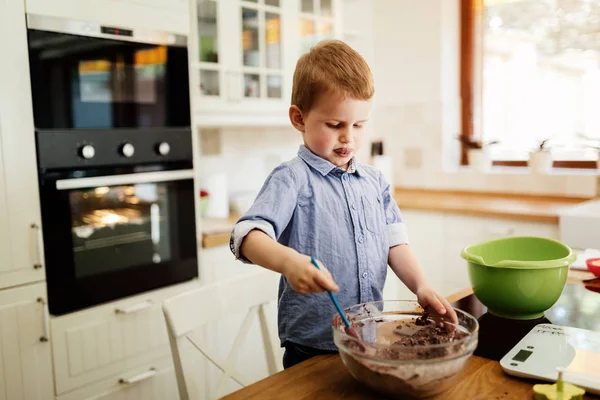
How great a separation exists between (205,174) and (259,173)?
13.3 inches

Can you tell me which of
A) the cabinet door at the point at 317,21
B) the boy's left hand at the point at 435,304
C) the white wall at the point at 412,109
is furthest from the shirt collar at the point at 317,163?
the white wall at the point at 412,109

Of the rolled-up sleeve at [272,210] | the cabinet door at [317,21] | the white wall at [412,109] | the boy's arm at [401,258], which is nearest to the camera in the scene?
the rolled-up sleeve at [272,210]

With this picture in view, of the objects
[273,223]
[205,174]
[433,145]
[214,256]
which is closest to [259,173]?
[205,174]

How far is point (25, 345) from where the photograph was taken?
5.22 feet

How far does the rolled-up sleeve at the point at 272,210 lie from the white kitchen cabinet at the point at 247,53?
115 centimetres

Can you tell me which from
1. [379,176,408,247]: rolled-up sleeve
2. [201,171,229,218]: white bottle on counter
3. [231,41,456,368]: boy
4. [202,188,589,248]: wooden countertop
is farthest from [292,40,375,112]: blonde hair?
[201,171,229,218]: white bottle on counter

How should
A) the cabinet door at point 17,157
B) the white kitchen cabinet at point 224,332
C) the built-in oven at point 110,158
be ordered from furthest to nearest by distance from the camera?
the white kitchen cabinet at point 224,332 < the built-in oven at point 110,158 < the cabinet door at point 17,157

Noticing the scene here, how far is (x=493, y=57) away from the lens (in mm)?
2982

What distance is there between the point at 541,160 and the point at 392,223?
189 cm

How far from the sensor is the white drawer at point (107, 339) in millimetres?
1676

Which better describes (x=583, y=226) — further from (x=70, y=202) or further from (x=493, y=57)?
(x=70, y=202)

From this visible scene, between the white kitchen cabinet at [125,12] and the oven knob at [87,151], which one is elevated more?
the white kitchen cabinet at [125,12]

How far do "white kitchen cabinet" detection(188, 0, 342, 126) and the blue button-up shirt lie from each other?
3.72ft

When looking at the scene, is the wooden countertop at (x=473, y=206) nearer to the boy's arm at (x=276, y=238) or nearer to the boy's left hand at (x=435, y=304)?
the boy's arm at (x=276, y=238)
